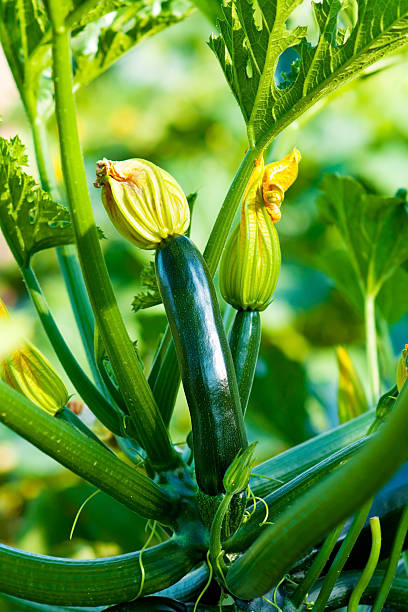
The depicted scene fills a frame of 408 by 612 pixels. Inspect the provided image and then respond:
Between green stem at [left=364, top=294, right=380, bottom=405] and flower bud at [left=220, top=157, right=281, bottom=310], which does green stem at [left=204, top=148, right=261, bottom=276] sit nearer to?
flower bud at [left=220, top=157, right=281, bottom=310]

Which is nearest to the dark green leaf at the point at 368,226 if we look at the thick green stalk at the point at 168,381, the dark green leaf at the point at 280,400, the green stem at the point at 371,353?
the green stem at the point at 371,353

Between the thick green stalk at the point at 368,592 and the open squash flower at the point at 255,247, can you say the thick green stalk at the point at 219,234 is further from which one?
the thick green stalk at the point at 368,592

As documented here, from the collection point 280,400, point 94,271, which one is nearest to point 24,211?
point 94,271

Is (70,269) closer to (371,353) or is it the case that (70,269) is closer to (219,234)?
(219,234)

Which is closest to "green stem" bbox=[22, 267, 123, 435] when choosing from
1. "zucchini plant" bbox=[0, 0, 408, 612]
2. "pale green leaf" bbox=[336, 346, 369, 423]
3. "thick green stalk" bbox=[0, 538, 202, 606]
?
"zucchini plant" bbox=[0, 0, 408, 612]

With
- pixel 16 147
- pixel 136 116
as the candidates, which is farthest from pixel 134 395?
pixel 136 116
